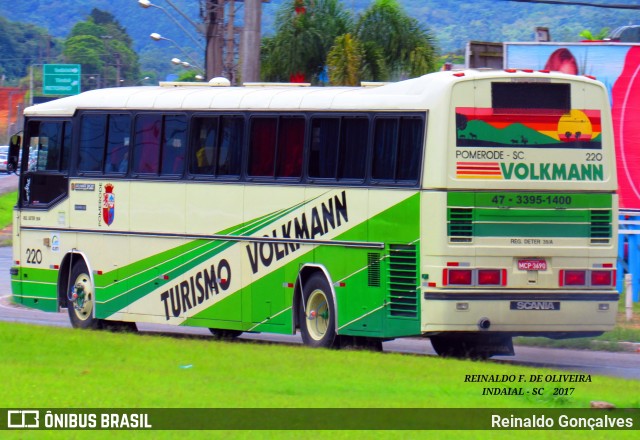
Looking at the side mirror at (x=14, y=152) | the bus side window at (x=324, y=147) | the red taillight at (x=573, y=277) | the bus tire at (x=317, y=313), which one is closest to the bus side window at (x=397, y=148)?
the bus side window at (x=324, y=147)

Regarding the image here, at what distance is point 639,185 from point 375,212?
1165 centimetres

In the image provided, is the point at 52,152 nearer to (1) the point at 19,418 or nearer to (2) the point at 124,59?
(1) the point at 19,418

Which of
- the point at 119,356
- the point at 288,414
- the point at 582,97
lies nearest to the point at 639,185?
the point at 582,97

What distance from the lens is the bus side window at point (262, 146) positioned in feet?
55.9

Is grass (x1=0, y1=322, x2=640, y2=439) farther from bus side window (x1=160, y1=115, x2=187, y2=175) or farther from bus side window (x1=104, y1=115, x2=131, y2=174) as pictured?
bus side window (x1=104, y1=115, x2=131, y2=174)

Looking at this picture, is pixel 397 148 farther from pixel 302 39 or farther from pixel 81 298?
pixel 302 39

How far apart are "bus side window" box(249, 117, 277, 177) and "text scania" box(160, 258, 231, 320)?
55.2 inches

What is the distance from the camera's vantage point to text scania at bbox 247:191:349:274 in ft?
52.3

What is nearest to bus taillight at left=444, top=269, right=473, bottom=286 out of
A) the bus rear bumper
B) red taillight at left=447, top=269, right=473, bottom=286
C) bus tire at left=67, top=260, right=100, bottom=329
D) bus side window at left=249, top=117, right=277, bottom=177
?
red taillight at left=447, top=269, right=473, bottom=286

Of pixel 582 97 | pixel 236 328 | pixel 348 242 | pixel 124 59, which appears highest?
pixel 124 59

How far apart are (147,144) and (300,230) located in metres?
3.36

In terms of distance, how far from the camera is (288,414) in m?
9.73

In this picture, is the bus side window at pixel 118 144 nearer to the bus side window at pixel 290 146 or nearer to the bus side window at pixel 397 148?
the bus side window at pixel 290 146

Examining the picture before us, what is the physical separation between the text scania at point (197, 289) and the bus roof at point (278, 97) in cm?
221
